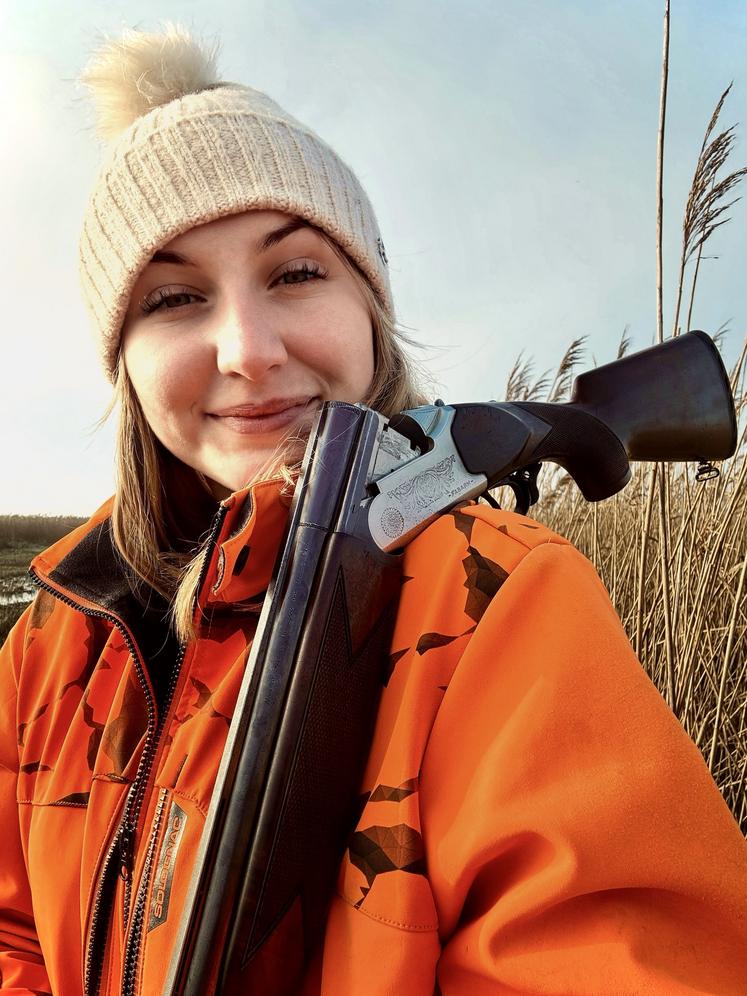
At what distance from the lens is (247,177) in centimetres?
137

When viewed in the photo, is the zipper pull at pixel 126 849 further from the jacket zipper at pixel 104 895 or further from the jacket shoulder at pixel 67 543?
A: the jacket shoulder at pixel 67 543

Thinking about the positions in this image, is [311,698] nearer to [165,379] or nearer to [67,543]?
[165,379]

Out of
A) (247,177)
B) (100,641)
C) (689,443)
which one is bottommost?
(100,641)

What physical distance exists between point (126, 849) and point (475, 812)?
596 mm

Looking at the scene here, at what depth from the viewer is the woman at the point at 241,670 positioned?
0.71 m

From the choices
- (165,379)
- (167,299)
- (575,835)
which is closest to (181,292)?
(167,299)

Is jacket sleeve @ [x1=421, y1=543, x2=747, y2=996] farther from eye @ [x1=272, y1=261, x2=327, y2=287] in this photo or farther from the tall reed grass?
the tall reed grass

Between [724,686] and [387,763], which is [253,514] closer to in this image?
[387,763]

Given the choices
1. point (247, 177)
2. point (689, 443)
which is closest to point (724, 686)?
point (689, 443)

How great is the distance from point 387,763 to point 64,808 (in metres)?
0.71

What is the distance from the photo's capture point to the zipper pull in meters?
1.04

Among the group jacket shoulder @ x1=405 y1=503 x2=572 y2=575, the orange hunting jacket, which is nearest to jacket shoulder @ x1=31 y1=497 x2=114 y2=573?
the orange hunting jacket

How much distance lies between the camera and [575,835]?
70 cm

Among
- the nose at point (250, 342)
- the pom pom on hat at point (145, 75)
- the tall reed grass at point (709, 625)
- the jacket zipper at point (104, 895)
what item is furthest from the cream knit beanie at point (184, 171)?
the tall reed grass at point (709, 625)
